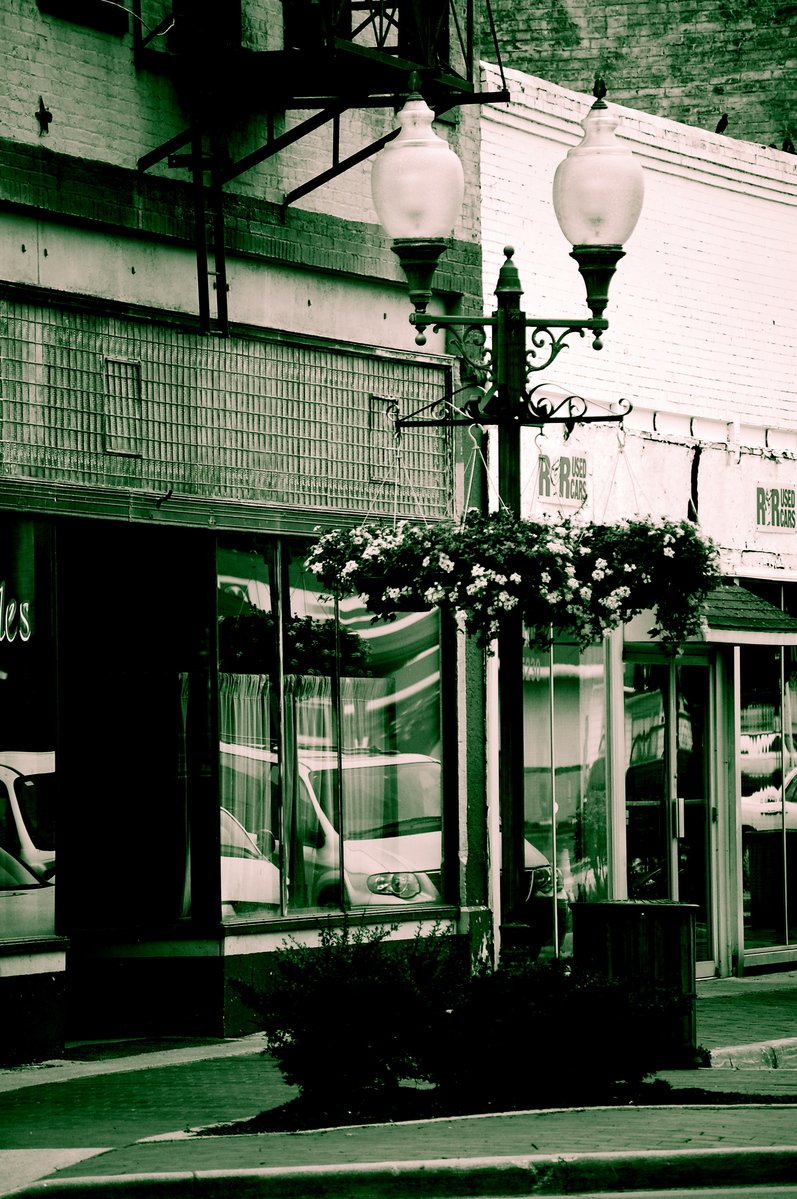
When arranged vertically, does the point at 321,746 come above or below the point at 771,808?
above

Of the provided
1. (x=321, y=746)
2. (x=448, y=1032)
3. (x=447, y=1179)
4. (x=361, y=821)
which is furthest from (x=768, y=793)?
(x=447, y=1179)

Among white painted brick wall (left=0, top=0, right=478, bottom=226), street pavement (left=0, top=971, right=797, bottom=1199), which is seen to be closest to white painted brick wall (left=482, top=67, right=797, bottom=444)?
white painted brick wall (left=0, top=0, right=478, bottom=226)

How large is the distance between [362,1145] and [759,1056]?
4.58 metres

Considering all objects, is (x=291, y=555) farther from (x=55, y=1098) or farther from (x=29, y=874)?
(x=55, y=1098)

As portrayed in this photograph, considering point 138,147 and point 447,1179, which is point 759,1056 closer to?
point 447,1179

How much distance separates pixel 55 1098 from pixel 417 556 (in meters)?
3.32

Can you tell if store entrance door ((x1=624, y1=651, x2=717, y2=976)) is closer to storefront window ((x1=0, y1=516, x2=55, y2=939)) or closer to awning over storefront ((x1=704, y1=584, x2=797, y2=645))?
awning over storefront ((x1=704, y1=584, x2=797, y2=645))

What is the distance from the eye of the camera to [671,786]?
17.5 metres

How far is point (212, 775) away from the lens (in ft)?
43.7

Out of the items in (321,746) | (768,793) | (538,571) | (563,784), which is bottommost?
(768,793)

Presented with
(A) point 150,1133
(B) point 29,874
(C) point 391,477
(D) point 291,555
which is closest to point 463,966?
(A) point 150,1133

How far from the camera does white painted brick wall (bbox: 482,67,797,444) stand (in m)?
16.2

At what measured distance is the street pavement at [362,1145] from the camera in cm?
790

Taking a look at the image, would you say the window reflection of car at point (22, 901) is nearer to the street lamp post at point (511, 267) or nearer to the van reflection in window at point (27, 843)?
the van reflection in window at point (27, 843)
